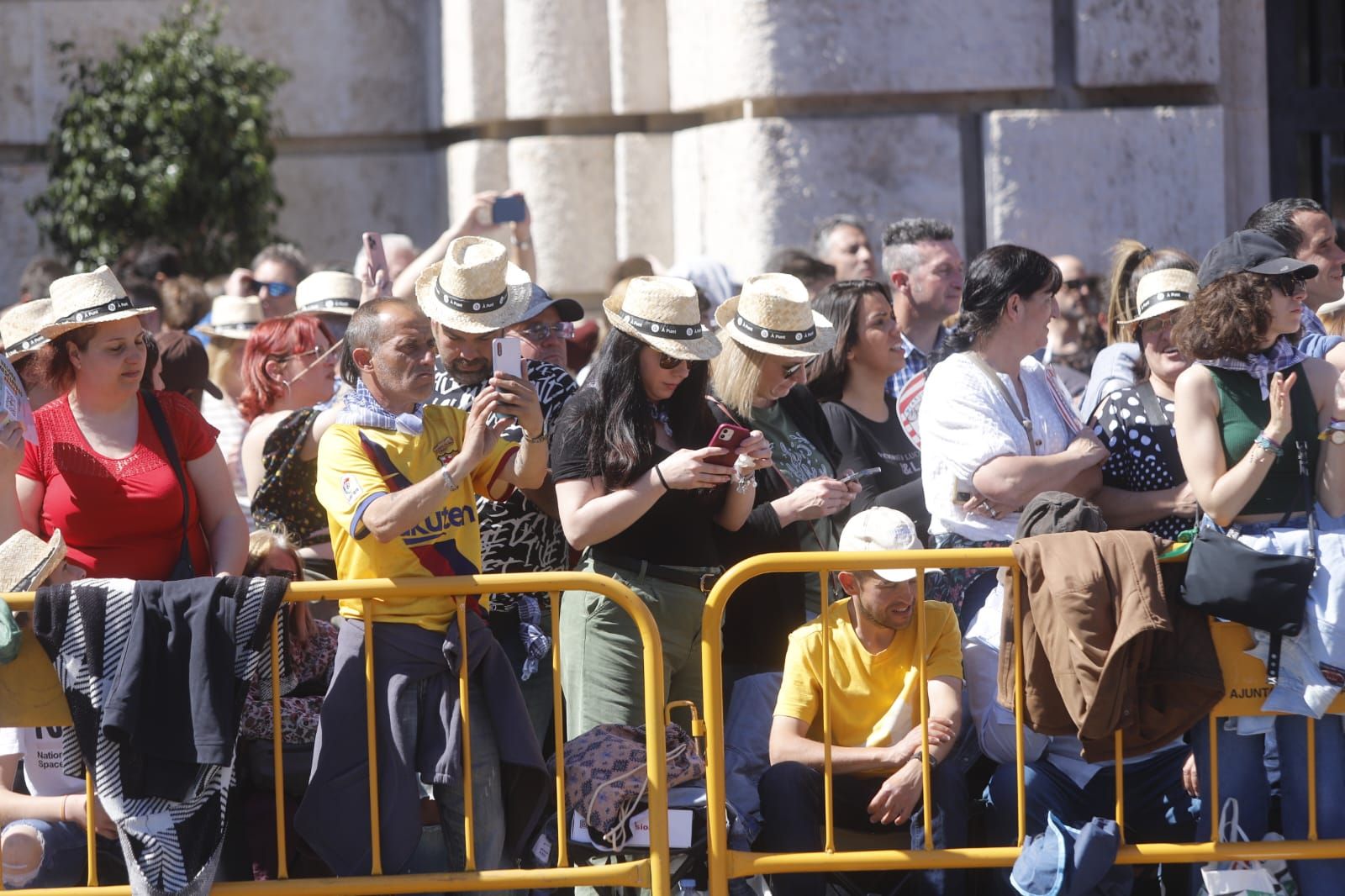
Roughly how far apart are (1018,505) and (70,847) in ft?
9.23

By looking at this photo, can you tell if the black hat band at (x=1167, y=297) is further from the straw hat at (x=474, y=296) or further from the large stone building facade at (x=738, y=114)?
the large stone building facade at (x=738, y=114)

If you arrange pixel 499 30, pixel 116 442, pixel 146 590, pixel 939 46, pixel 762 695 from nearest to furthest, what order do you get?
pixel 146 590 → pixel 116 442 → pixel 762 695 → pixel 939 46 → pixel 499 30

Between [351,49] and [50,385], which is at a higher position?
[351,49]

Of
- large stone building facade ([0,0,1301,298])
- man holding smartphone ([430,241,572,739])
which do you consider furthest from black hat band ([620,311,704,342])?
large stone building facade ([0,0,1301,298])

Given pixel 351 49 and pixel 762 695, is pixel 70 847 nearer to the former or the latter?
pixel 762 695

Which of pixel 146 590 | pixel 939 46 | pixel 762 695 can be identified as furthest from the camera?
pixel 939 46

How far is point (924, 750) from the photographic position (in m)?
5.04

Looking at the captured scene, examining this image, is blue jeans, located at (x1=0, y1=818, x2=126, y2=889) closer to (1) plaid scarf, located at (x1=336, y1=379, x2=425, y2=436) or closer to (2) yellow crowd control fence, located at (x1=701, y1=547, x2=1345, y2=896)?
(1) plaid scarf, located at (x1=336, y1=379, x2=425, y2=436)

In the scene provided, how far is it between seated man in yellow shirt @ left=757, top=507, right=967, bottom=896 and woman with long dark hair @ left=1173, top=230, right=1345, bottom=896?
70 cm

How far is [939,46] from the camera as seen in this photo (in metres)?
8.83

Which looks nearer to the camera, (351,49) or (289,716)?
(289,716)

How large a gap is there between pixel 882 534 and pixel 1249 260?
51.2 inches

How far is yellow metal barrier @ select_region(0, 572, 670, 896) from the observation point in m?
4.79

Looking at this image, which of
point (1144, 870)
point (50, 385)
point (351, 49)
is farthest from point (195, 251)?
point (1144, 870)
